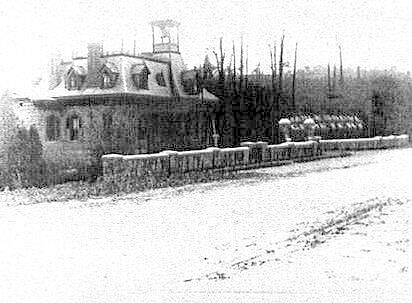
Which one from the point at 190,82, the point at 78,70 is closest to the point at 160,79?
the point at 190,82

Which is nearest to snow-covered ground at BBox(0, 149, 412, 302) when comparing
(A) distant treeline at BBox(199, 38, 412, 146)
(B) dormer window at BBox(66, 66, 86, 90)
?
(B) dormer window at BBox(66, 66, 86, 90)

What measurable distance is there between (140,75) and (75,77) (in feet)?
13.6

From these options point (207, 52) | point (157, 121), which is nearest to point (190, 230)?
point (157, 121)

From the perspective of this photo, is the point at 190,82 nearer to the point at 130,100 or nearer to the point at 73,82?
the point at 130,100

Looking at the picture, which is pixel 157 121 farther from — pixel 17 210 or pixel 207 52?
pixel 17 210

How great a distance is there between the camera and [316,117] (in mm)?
48000

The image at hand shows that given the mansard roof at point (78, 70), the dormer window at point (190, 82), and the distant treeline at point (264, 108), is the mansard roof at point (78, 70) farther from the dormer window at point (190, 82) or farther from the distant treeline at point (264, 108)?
the distant treeline at point (264, 108)

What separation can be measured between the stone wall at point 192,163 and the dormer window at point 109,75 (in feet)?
33.7

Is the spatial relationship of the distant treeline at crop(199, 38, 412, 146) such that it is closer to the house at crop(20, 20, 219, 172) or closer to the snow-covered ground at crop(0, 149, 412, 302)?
the house at crop(20, 20, 219, 172)

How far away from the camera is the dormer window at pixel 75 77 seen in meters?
34.9

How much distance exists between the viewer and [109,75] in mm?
34062

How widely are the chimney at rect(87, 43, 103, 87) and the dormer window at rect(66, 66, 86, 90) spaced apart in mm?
488

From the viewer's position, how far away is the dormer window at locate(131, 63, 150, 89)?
3450 centimetres

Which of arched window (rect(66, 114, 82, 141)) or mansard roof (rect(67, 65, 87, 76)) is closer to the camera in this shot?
arched window (rect(66, 114, 82, 141))
